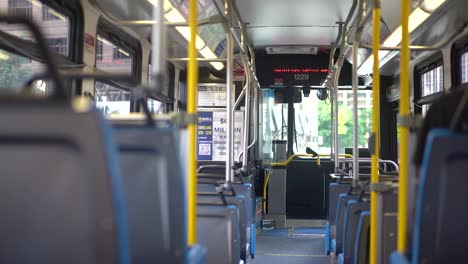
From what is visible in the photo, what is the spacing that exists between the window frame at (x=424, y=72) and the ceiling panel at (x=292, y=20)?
134 centimetres

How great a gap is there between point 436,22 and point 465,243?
14.2 ft

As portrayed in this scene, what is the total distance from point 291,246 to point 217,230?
11.8 ft

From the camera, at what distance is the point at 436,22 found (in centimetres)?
517

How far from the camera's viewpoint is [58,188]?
3.49ft

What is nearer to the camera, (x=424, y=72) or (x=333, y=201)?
(x=333, y=201)

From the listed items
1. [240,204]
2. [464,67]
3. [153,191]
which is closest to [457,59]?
[464,67]

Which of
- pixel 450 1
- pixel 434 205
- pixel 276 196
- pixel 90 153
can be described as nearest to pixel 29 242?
pixel 90 153

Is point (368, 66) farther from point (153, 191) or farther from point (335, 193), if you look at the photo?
point (153, 191)

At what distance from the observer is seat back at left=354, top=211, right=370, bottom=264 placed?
278 cm

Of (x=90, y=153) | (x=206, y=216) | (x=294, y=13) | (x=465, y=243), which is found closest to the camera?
(x=90, y=153)

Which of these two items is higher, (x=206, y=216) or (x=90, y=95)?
(x=90, y=95)

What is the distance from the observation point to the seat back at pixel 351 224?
10.3 ft

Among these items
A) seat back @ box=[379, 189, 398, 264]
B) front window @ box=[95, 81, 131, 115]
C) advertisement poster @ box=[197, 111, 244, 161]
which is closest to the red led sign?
advertisement poster @ box=[197, 111, 244, 161]

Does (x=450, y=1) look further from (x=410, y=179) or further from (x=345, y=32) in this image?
(x=410, y=179)
